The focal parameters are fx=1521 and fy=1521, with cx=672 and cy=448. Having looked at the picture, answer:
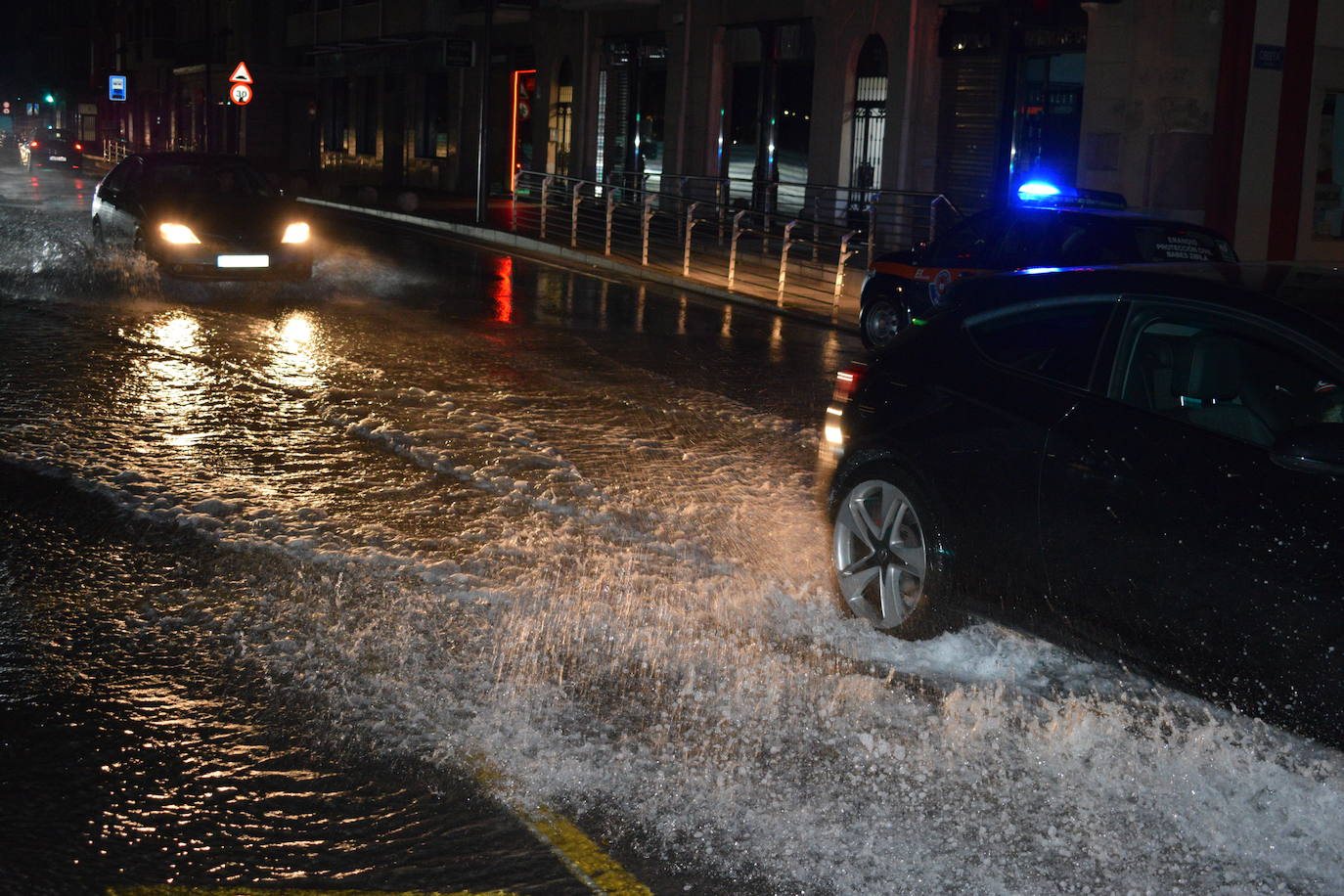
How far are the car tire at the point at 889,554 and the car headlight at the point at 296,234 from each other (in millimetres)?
12595

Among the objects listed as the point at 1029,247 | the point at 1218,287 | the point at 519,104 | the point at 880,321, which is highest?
the point at 519,104

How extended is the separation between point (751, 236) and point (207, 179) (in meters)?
11.0

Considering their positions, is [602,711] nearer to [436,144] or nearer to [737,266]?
[737,266]

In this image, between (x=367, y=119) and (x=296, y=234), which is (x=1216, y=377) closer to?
(x=296, y=234)

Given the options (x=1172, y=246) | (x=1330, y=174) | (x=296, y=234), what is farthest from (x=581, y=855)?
(x=1330, y=174)

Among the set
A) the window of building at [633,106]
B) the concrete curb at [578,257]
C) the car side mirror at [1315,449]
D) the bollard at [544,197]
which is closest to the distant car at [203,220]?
the concrete curb at [578,257]

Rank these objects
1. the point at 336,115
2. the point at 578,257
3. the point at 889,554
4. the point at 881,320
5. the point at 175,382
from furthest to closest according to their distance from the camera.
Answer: the point at 336,115 < the point at 578,257 < the point at 881,320 < the point at 175,382 < the point at 889,554

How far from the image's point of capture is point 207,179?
1858 centimetres

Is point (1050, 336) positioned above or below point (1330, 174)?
below

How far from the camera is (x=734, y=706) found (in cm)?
485

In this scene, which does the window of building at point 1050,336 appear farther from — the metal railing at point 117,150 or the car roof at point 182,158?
the metal railing at point 117,150

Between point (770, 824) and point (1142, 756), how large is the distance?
1275 mm

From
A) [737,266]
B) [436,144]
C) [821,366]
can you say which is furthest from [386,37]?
[821,366]

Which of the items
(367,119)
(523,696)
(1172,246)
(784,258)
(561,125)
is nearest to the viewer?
(523,696)
